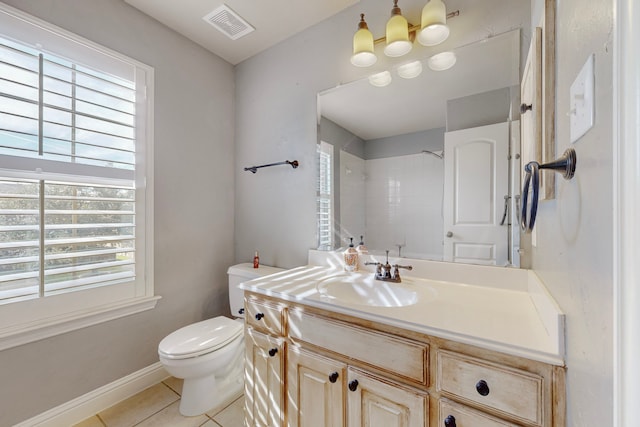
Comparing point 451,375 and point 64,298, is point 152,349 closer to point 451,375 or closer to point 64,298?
point 64,298

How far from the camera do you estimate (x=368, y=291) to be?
1310mm

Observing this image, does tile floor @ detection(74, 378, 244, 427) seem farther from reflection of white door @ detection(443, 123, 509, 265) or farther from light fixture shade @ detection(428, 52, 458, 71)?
light fixture shade @ detection(428, 52, 458, 71)

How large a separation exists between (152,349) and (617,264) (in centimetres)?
226

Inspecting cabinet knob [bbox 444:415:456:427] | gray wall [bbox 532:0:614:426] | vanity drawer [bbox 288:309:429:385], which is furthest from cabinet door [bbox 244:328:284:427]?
gray wall [bbox 532:0:614:426]

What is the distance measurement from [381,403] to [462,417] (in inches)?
10.2

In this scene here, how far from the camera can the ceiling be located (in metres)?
1.64

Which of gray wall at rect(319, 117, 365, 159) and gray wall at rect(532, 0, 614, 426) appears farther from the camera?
gray wall at rect(319, 117, 365, 159)

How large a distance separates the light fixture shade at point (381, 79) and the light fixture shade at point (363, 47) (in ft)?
0.25

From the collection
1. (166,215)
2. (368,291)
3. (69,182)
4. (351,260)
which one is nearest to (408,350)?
(368,291)

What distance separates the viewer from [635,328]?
0.28 metres

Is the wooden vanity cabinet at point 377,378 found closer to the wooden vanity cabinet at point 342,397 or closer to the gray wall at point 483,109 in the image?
the wooden vanity cabinet at point 342,397

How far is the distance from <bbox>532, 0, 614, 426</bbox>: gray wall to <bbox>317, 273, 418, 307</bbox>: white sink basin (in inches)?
24.0

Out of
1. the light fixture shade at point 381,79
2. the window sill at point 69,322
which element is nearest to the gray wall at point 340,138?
the light fixture shade at point 381,79

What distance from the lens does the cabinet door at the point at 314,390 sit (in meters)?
1.02
